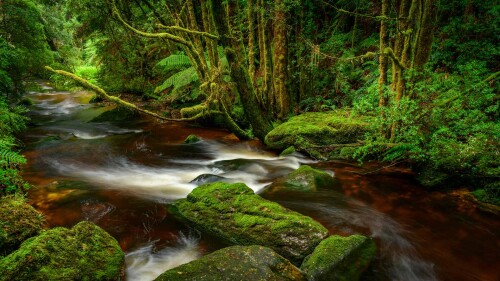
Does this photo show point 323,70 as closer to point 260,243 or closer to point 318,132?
point 318,132

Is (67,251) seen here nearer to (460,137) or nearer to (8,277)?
(8,277)

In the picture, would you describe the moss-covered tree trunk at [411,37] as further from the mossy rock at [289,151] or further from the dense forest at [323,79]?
the mossy rock at [289,151]

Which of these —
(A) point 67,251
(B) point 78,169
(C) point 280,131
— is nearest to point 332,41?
(C) point 280,131

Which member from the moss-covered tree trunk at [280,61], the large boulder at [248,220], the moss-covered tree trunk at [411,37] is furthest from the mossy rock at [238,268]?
the moss-covered tree trunk at [280,61]

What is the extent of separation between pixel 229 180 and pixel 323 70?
252 inches

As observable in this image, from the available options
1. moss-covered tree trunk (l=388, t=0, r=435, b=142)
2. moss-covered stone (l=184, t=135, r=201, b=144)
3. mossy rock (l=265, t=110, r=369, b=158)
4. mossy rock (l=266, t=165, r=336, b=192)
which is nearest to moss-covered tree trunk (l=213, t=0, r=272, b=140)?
mossy rock (l=265, t=110, r=369, b=158)

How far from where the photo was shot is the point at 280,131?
8.30 m

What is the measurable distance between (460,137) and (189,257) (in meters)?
5.00

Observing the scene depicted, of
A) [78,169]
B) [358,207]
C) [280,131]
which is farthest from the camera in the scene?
[280,131]

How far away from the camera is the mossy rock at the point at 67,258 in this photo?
282cm

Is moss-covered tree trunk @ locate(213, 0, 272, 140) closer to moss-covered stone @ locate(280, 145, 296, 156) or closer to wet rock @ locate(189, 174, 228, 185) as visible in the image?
moss-covered stone @ locate(280, 145, 296, 156)

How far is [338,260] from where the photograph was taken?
342 centimetres

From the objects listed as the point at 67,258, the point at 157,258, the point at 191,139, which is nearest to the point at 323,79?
the point at 191,139

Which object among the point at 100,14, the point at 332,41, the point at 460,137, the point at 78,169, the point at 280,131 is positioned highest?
the point at 100,14
